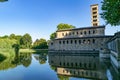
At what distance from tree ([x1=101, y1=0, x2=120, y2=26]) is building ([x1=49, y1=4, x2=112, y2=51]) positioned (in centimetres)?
2837

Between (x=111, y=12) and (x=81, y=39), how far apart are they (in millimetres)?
36324

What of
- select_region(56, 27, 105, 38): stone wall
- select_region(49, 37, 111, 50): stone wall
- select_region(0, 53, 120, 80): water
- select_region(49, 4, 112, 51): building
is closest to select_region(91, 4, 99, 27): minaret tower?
select_region(56, 27, 105, 38): stone wall

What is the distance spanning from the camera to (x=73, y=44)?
67125 millimetres

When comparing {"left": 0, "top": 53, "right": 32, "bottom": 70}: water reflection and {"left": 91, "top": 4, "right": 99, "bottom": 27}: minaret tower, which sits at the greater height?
{"left": 91, "top": 4, "right": 99, "bottom": 27}: minaret tower

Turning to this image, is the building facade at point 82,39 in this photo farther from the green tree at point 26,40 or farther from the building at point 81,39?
the green tree at point 26,40

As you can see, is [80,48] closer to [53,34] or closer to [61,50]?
[61,50]

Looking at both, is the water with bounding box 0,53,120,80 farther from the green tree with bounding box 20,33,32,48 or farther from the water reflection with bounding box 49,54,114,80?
the green tree with bounding box 20,33,32,48

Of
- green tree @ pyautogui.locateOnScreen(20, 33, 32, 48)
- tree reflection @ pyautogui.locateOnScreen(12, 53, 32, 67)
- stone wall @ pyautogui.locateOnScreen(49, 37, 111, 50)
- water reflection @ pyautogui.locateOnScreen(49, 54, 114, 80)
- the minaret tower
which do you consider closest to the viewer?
water reflection @ pyautogui.locateOnScreen(49, 54, 114, 80)

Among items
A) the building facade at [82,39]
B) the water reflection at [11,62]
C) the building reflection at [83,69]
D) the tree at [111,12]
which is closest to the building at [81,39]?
the building facade at [82,39]

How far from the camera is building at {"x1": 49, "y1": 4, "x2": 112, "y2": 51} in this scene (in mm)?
61031

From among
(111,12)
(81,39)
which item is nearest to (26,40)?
(81,39)

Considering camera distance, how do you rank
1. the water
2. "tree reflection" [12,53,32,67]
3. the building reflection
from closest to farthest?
1. the water
2. the building reflection
3. "tree reflection" [12,53,32,67]

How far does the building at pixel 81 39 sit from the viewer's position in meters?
61.0

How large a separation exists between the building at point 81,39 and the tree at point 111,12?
28.4m
